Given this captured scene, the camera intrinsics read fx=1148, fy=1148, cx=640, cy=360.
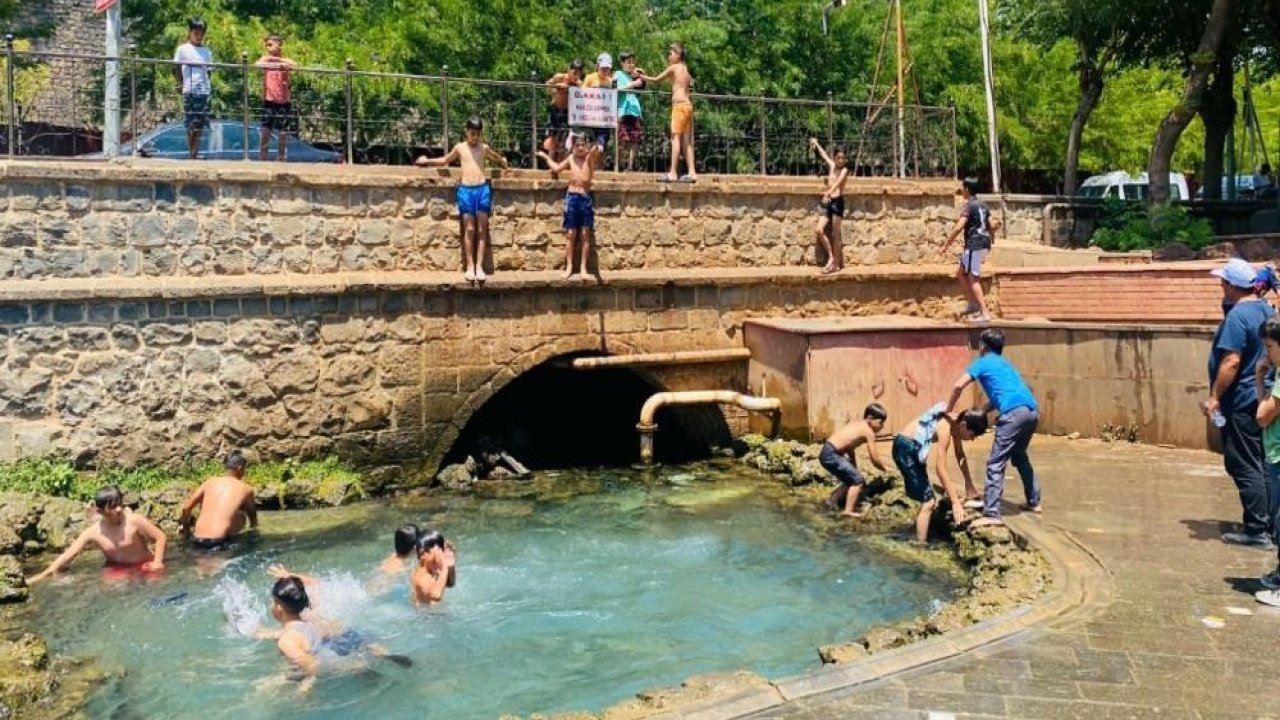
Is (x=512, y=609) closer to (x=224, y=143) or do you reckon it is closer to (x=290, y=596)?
(x=290, y=596)

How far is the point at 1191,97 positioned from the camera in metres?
22.6

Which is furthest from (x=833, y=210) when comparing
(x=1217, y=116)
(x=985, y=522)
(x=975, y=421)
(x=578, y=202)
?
(x=1217, y=116)

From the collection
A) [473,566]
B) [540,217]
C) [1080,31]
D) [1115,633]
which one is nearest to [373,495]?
[473,566]

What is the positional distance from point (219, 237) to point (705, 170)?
298 inches

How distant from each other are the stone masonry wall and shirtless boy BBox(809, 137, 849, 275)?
5.77 ft

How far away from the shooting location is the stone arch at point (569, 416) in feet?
47.7

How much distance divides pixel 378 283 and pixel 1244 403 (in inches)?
353

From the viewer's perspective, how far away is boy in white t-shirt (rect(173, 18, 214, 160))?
43.4 ft

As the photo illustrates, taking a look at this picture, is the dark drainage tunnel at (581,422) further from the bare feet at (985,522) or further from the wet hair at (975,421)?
the bare feet at (985,522)

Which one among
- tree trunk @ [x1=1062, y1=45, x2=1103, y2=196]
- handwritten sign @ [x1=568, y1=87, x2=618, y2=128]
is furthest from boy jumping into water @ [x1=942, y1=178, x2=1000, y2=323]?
tree trunk @ [x1=1062, y1=45, x2=1103, y2=196]

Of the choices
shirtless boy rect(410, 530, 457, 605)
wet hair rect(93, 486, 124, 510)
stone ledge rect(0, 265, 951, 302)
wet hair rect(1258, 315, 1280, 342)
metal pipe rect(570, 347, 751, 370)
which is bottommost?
shirtless boy rect(410, 530, 457, 605)

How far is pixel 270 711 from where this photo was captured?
7645mm

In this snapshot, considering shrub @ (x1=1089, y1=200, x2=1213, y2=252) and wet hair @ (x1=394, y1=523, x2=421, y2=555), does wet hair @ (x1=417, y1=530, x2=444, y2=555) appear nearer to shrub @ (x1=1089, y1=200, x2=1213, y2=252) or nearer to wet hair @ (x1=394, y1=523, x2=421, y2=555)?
wet hair @ (x1=394, y1=523, x2=421, y2=555)

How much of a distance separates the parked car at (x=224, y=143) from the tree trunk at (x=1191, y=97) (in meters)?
16.3
